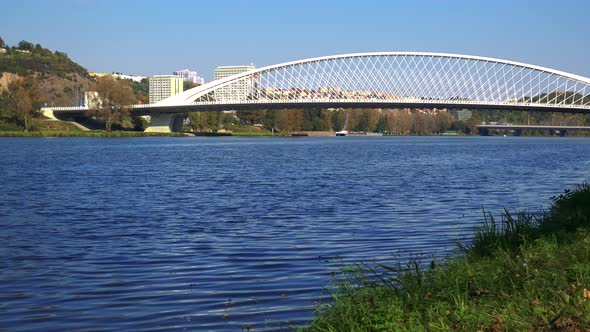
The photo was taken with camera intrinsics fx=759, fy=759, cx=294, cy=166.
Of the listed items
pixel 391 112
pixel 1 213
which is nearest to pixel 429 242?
pixel 1 213

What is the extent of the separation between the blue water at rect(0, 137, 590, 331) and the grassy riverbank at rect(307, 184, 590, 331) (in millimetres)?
1185

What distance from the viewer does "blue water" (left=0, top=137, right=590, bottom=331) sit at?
8523 millimetres

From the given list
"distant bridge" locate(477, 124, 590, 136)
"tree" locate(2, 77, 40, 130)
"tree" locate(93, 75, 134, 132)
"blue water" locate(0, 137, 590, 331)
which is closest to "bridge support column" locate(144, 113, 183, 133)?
"tree" locate(93, 75, 134, 132)

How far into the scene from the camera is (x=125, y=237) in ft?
46.8

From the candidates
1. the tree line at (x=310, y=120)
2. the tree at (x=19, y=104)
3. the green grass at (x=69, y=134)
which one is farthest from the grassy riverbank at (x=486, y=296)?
the tree line at (x=310, y=120)

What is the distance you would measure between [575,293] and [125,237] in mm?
9640

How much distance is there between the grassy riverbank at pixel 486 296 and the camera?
5.95 m

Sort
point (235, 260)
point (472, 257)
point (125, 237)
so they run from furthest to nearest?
1. point (125, 237)
2. point (235, 260)
3. point (472, 257)

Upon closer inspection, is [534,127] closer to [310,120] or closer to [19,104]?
[310,120]

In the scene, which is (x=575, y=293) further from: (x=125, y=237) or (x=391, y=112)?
(x=391, y=112)

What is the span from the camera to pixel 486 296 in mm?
6934

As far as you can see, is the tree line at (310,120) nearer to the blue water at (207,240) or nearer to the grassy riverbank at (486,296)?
the blue water at (207,240)

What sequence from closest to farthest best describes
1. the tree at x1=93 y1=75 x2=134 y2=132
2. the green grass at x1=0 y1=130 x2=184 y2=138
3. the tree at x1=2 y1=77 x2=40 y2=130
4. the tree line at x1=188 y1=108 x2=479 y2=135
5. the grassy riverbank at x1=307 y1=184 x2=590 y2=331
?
the grassy riverbank at x1=307 y1=184 x2=590 y2=331 < the green grass at x1=0 y1=130 x2=184 y2=138 < the tree at x1=2 y1=77 x2=40 y2=130 < the tree at x1=93 y1=75 x2=134 y2=132 < the tree line at x1=188 y1=108 x2=479 y2=135

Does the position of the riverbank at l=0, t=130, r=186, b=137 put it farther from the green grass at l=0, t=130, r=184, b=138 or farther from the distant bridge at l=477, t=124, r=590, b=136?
the distant bridge at l=477, t=124, r=590, b=136
